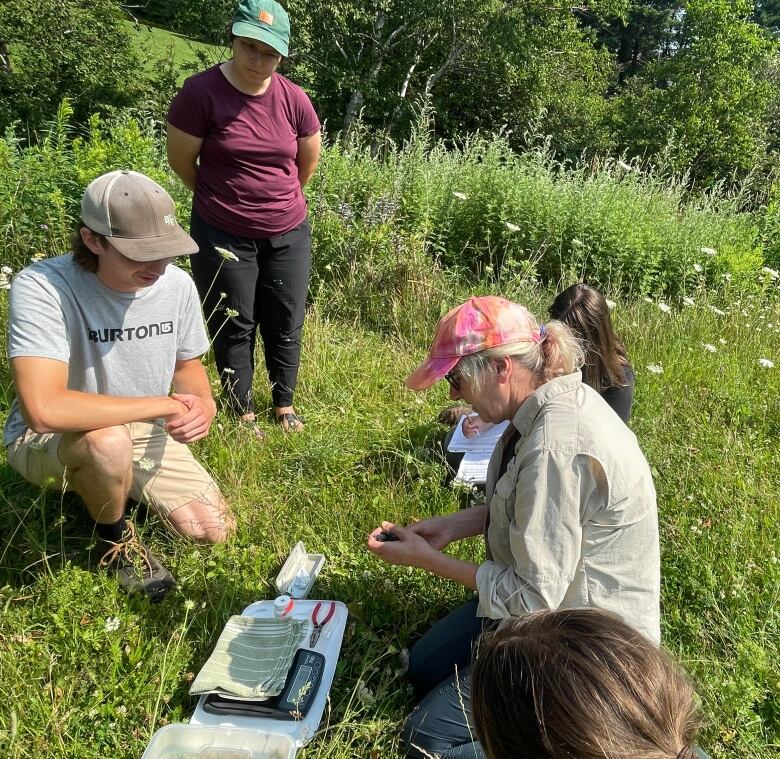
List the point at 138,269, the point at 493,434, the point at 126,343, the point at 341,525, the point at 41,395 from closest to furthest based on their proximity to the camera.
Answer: the point at 41,395, the point at 138,269, the point at 126,343, the point at 341,525, the point at 493,434

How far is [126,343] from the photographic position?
8.16 feet

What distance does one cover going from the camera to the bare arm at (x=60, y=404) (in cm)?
215

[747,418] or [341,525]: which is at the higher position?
[747,418]

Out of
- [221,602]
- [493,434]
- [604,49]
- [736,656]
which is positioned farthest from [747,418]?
[604,49]

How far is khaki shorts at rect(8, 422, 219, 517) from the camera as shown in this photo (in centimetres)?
244

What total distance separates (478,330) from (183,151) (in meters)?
2.11

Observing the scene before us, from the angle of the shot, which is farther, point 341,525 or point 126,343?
point 341,525

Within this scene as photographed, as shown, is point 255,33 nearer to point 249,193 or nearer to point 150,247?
point 249,193

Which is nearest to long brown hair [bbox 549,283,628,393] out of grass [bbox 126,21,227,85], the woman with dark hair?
the woman with dark hair

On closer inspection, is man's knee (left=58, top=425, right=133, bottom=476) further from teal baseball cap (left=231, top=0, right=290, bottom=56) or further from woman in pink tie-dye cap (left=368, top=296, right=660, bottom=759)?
teal baseball cap (left=231, top=0, right=290, bottom=56)

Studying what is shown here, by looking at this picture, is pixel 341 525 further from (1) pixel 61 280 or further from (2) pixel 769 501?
(2) pixel 769 501

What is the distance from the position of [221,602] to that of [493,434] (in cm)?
157

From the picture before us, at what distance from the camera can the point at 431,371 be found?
1.85 m

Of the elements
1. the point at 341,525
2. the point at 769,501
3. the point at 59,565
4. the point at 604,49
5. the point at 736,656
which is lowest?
the point at 59,565
